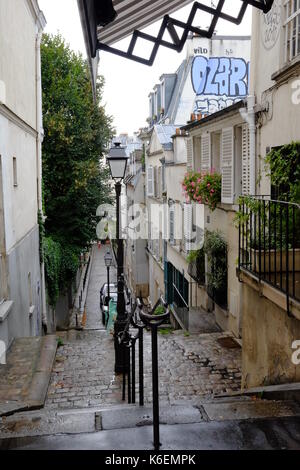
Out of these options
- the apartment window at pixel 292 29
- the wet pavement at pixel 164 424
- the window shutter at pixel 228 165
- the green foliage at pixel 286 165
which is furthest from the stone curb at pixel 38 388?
the apartment window at pixel 292 29

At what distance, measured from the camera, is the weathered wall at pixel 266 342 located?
16.8 ft

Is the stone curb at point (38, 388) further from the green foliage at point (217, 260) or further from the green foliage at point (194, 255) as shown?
the green foliage at point (194, 255)

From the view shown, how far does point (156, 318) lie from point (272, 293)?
2.17 m

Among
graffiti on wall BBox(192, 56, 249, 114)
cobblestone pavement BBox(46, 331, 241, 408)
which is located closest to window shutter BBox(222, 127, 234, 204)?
cobblestone pavement BBox(46, 331, 241, 408)

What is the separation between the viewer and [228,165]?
39.4ft

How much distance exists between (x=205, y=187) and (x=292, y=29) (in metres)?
5.59

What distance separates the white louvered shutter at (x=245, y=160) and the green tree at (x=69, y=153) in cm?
861

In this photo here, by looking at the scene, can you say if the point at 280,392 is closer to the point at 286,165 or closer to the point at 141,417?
the point at 141,417

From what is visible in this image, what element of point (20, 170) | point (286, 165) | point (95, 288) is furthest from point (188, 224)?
point (95, 288)

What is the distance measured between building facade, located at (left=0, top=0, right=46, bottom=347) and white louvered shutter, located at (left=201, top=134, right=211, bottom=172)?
16.3 ft

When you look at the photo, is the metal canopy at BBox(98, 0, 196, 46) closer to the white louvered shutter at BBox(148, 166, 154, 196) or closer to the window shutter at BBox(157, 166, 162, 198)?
the window shutter at BBox(157, 166, 162, 198)
